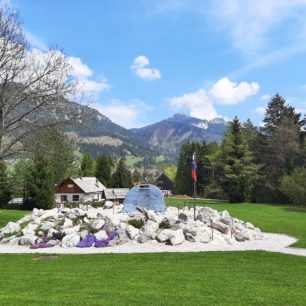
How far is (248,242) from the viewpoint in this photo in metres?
22.7

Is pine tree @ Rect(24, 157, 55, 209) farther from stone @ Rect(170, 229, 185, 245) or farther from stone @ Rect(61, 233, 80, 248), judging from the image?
stone @ Rect(170, 229, 185, 245)

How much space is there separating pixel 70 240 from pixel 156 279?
1039cm

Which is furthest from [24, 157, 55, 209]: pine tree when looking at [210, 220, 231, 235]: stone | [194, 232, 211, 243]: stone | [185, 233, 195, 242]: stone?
[194, 232, 211, 243]: stone

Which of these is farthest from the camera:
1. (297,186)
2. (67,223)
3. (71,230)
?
(297,186)

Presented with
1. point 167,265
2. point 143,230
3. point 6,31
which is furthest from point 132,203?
point 167,265

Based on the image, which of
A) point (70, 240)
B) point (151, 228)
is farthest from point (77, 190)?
point (70, 240)

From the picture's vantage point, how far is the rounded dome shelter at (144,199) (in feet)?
103

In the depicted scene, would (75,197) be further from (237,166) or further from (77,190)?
(237,166)

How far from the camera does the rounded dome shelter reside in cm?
3147

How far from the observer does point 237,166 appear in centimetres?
6594

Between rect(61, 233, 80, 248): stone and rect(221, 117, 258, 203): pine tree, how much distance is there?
46.7 metres

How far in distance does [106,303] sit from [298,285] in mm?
5319

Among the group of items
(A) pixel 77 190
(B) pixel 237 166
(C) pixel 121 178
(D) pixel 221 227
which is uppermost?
(B) pixel 237 166

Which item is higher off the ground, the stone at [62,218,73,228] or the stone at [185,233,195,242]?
the stone at [62,218,73,228]
